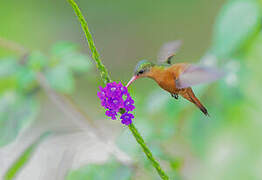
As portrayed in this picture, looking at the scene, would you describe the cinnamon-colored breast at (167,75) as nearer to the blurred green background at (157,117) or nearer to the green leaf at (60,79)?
the blurred green background at (157,117)

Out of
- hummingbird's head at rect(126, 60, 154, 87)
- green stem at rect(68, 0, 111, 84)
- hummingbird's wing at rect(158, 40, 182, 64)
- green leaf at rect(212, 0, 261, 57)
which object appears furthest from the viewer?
green leaf at rect(212, 0, 261, 57)

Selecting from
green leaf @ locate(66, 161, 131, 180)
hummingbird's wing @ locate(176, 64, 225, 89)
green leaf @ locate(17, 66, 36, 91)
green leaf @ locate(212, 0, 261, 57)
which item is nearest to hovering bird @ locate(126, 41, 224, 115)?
hummingbird's wing @ locate(176, 64, 225, 89)

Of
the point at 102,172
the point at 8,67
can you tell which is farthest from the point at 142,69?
the point at 8,67

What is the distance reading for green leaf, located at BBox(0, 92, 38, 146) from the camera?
1395 mm

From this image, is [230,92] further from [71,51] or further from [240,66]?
[71,51]

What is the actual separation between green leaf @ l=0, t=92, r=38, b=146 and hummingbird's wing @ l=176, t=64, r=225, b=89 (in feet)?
2.29

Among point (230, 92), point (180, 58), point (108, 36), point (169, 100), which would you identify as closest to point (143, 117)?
point (169, 100)

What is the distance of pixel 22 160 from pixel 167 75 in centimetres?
76

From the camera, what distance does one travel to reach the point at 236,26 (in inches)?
61.6

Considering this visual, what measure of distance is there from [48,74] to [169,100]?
45 cm

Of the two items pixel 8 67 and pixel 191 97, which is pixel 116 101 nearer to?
pixel 191 97

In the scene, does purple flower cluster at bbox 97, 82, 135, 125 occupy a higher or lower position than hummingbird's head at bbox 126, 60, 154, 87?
lower

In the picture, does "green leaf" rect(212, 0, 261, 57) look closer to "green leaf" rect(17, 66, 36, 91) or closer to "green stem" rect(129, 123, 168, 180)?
"green leaf" rect(17, 66, 36, 91)

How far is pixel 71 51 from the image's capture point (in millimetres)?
1783
